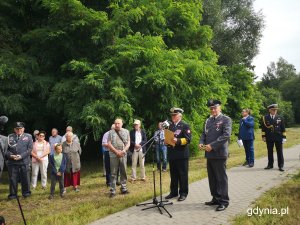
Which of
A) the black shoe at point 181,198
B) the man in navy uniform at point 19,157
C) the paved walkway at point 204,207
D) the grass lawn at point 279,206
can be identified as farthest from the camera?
the man in navy uniform at point 19,157

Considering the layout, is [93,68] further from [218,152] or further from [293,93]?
[293,93]

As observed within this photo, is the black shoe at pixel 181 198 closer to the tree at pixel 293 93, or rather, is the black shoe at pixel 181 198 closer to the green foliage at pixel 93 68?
the green foliage at pixel 93 68

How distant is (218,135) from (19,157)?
17.9 ft

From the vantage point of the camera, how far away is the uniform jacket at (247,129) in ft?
37.9

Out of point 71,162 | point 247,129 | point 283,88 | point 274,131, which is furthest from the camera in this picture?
point 283,88

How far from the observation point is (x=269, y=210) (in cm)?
627

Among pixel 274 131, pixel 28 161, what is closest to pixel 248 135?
pixel 274 131

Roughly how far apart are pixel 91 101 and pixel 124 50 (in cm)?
239

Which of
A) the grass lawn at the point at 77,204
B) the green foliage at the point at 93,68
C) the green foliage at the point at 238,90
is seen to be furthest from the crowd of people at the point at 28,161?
the green foliage at the point at 238,90

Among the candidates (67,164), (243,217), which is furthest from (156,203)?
(67,164)

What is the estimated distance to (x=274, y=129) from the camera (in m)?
10.4

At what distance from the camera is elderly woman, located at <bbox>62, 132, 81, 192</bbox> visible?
950 cm

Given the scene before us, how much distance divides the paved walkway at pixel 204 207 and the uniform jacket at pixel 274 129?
3.72ft

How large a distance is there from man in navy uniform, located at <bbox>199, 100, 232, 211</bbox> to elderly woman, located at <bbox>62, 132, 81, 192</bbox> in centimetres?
417
